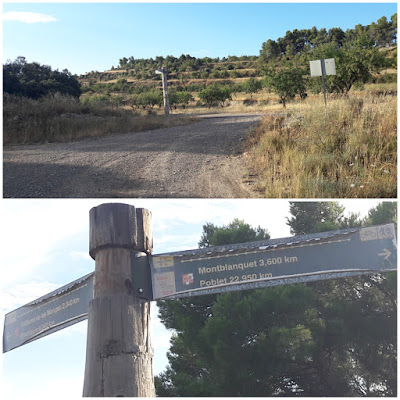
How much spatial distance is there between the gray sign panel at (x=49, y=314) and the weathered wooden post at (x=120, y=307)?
21cm

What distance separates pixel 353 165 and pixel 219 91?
4063cm

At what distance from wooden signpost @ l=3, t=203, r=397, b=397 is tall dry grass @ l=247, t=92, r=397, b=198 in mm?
4392

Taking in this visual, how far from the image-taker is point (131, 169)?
8766mm

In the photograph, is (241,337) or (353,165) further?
(241,337)

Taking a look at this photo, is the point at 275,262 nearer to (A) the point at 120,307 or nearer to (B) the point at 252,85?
(A) the point at 120,307

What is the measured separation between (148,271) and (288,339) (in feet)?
22.6

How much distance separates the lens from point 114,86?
222 ft

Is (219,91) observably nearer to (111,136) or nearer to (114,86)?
(114,86)

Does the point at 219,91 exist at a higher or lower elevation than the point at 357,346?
higher

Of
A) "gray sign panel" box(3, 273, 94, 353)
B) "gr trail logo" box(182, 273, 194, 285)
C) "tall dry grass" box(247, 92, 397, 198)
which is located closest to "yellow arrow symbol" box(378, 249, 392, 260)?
"gr trail logo" box(182, 273, 194, 285)

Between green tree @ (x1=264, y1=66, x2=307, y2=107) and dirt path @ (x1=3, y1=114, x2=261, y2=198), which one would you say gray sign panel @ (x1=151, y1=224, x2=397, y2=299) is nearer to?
dirt path @ (x1=3, y1=114, x2=261, y2=198)

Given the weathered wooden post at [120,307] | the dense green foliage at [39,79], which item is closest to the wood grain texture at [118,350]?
the weathered wooden post at [120,307]

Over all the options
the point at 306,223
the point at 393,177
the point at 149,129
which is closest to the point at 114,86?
the point at 149,129

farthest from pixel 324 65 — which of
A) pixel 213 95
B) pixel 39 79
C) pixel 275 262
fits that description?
pixel 213 95
